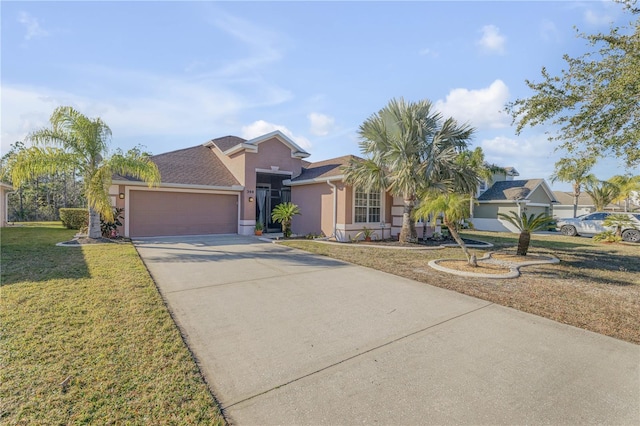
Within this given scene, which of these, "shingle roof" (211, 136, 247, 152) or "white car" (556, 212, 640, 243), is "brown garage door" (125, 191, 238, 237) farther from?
"white car" (556, 212, 640, 243)

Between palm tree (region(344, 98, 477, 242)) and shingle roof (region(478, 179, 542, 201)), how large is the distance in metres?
13.6

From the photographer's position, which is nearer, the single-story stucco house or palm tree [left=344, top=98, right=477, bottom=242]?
palm tree [left=344, top=98, right=477, bottom=242]

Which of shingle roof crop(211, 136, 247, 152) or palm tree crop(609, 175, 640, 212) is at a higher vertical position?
shingle roof crop(211, 136, 247, 152)

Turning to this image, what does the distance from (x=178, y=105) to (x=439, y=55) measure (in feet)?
33.2

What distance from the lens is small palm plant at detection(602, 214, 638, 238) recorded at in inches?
647

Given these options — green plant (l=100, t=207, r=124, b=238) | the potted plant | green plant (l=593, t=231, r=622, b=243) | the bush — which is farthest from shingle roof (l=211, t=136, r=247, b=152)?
green plant (l=593, t=231, r=622, b=243)

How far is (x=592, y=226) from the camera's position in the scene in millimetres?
18500

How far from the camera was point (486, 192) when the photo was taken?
84.8 ft

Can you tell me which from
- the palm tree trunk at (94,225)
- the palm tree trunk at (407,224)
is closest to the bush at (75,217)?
the palm tree trunk at (94,225)

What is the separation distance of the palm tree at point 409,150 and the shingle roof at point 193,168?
737cm

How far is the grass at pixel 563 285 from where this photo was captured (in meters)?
4.84

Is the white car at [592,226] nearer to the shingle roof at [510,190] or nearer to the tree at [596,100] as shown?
the shingle roof at [510,190]

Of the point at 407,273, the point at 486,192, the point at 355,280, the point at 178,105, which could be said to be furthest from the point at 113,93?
the point at 486,192

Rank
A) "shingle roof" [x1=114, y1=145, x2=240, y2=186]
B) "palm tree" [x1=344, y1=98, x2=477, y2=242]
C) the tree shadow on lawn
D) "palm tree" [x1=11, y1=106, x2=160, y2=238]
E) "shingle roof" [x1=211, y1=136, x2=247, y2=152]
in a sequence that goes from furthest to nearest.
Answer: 1. "shingle roof" [x1=211, y1=136, x2=247, y2=152]
2. "shingle roof" [x1=114, y1=145, x2=240, y2=186]
3. "palm tree" [x1=344, y1=98, x2=477, y2=242]
4. "palm tree" [x1=11, y1=106, x2=160, y2=238]
5. the tree shadow on lawn
